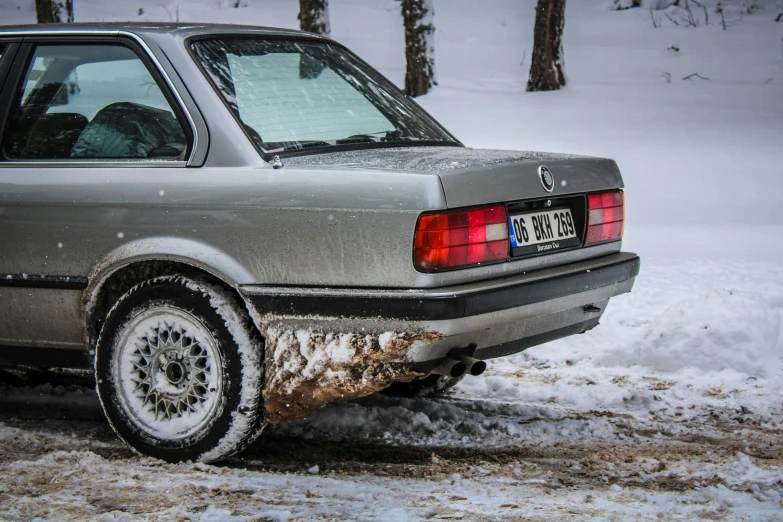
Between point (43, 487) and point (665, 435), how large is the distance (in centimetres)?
256

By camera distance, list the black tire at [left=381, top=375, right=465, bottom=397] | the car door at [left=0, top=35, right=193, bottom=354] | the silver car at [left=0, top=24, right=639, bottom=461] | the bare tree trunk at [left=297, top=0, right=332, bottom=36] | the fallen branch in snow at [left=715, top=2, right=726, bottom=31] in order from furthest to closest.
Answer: the fallen branch in snow at [left=715, top=2, right=726, bottom=31] < the bare tree trunk at [left=297, top=0, right=332, bottom=36] < the black tire at [left=381, top=375, right=465, bottom=397] < the car door at [left=0, top=35, right=193, bottom=354] < the silver car at [left=0, top=24, right=639, bottom=461]

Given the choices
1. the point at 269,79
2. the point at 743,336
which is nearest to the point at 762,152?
the point at 743,336

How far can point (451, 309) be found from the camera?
3359mm

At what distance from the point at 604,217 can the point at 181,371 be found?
1.87m

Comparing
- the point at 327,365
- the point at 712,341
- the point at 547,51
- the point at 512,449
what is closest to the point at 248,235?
the point at 327,365

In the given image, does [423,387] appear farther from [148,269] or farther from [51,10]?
[51,10]

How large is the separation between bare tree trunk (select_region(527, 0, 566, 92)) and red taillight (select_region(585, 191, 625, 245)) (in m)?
11.9

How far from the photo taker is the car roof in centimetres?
405

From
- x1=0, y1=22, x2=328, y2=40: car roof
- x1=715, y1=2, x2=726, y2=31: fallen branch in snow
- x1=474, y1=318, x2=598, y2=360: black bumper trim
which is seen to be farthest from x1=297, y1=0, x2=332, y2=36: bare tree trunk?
x1=474, y1=318, x2=598, y2=360: black bumper trim

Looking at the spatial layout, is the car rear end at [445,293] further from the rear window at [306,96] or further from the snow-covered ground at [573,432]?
the snow-covered ground at [573,432]

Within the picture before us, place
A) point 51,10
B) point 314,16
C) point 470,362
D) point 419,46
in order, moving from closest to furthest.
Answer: point 470,362 < point 314,16 < point 419,46 < point 51,10

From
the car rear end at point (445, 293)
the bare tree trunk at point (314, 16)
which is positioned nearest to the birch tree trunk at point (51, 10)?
the bare tree trunk at point (314, 16)

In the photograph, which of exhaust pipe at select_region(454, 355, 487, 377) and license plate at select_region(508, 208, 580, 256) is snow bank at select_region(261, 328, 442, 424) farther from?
license plate at select_region(508, 208, 580, 256)

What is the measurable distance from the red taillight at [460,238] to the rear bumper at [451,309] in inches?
3.8
